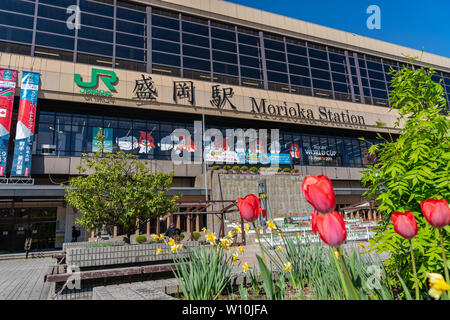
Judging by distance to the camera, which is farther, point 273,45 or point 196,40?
point 273,45

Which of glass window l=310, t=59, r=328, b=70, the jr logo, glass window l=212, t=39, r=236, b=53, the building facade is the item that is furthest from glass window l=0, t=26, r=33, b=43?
Answer: glass window l=310, t=59, r=328, b=70

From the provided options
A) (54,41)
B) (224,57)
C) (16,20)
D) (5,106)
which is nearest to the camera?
(5,106)

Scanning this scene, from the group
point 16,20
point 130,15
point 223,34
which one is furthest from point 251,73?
point 16,20

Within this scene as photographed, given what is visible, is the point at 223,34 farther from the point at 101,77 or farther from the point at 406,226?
the point at 406,226

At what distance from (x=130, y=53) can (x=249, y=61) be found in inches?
550

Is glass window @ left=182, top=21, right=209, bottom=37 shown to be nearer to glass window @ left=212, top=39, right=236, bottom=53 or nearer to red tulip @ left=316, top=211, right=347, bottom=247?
glass window @ left=212, top=39, right=236, bottom=53

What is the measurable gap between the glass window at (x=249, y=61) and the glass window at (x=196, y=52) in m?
4.30

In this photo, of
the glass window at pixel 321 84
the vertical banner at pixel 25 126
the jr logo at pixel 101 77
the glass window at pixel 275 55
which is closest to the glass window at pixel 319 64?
the glass window at pixel 321 84

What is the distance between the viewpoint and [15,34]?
25.8 m

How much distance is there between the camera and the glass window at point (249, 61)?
34.1 m

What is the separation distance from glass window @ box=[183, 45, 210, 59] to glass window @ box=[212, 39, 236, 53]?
1.45m

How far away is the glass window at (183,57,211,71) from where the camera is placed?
3127 cm
